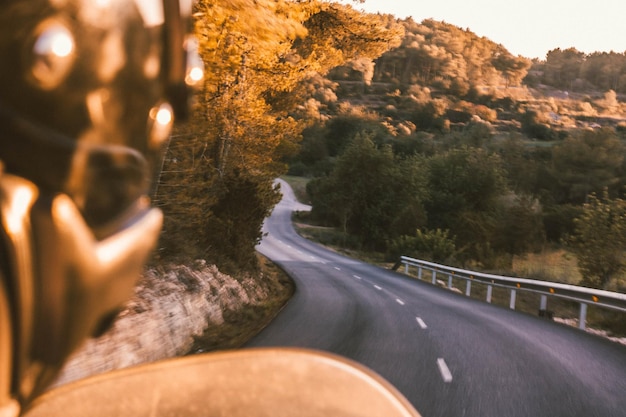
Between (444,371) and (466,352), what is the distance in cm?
168

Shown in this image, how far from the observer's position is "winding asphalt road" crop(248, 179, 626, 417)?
6.16m

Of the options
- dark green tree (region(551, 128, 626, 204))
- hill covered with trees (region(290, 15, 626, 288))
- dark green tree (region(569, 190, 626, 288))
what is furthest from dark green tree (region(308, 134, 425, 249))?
dark green tree (region(569, 190, 626, 288))

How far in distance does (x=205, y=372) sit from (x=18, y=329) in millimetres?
740

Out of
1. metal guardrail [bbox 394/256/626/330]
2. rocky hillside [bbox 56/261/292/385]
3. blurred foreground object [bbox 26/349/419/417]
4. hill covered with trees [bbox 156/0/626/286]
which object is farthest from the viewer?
metal guardrail [bbox 394/256/626/330]

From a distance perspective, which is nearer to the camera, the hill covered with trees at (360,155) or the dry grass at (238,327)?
the dry grass at (238,327)

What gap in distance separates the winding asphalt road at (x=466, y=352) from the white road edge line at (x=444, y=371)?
13 mm

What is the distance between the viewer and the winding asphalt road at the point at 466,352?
6160 millimetres

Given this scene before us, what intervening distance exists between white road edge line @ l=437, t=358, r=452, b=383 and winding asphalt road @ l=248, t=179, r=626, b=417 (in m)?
0.01

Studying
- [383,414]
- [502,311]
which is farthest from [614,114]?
[383,414]

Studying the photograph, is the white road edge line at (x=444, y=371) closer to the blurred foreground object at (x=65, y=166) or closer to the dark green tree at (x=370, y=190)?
the blurred foreground object at (x=65, y=166)

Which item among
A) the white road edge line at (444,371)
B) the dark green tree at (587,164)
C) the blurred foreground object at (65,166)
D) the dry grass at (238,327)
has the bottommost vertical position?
the dry grass at (238,327)

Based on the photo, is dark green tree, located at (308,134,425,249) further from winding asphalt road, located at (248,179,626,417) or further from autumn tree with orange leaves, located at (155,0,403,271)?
winding asphalt road, located at (248,179,626,417)

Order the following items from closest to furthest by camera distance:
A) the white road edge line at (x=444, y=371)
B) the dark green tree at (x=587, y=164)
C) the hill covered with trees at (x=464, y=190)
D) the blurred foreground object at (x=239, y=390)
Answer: the blurred foreground object at (x=239, y=390) → the white road edge line at (x=444, y=371) → the hill covered with trees at (x=464, y=190) → the dark green tree at (x=587, y=164)

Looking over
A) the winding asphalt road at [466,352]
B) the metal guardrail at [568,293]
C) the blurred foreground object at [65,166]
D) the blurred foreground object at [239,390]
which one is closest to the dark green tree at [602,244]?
the metal guardrail at [568,293]
